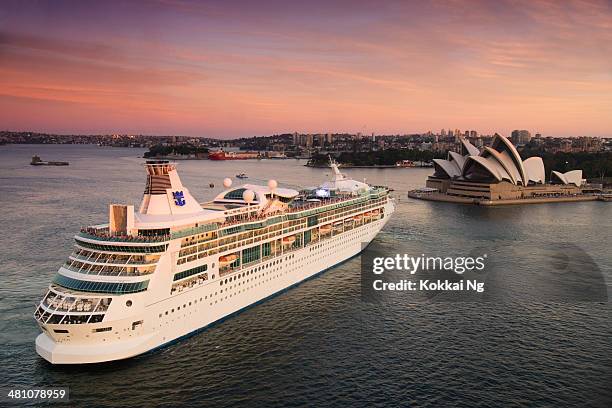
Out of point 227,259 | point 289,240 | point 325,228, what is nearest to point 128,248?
point 227,259

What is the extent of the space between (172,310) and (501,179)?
47353 millimetres

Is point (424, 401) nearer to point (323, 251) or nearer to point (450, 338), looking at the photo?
point (450, 338)

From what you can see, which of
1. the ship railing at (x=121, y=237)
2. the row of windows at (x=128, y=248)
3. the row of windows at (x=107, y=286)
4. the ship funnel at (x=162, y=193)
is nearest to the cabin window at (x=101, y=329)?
the row of windows at (x=107, y=286)

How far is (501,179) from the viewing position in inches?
2157

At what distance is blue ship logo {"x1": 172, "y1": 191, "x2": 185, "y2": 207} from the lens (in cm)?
1814

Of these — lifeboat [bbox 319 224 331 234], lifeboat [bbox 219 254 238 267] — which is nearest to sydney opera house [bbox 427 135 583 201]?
lifeboat [bbox 319 224 331 234]

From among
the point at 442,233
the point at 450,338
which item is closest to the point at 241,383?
the point at 450,338

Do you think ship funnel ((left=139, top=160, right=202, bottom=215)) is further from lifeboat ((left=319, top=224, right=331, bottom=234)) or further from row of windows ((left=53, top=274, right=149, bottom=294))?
lifeboat ((left=319, top=224, right=331, bottom=234))

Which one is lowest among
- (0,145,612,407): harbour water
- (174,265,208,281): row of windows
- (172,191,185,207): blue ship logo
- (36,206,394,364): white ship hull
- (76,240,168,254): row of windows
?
(0,145,612,407): harbour water

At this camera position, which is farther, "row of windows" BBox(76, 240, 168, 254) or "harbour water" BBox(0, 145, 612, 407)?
"row of windows" BBox(76, 240, 168, 254)

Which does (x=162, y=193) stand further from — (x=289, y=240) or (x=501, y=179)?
(x=501, y=179)

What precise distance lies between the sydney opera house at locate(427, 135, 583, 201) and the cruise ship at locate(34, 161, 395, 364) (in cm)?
3640

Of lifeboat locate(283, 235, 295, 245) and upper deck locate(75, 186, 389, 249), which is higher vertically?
upper deck locate(75, 186, 389, 249)

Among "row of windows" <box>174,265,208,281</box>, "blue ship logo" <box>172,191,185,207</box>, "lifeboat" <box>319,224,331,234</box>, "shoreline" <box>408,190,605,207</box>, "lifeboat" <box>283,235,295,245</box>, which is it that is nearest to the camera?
"row of windows" <box>174,265,208,281</box>
